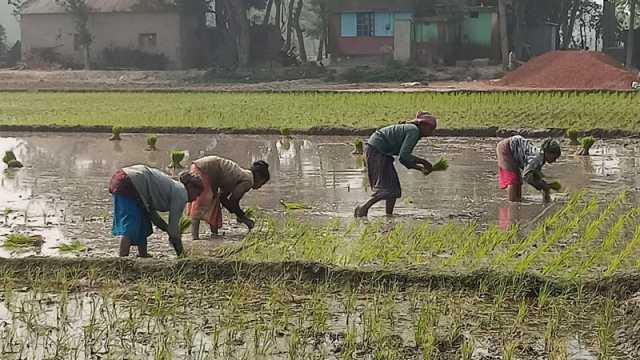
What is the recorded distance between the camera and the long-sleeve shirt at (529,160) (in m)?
8.85

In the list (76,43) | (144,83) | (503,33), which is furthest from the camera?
(76,43)

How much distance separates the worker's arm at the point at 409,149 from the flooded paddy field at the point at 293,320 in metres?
3.03

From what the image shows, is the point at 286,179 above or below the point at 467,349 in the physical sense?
below

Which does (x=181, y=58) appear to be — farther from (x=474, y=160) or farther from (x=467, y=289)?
(x=467, y=289)

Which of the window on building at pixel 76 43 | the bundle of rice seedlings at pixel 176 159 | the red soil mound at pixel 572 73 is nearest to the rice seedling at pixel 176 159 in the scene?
the bundle of rice seedlings at pixel 176 159

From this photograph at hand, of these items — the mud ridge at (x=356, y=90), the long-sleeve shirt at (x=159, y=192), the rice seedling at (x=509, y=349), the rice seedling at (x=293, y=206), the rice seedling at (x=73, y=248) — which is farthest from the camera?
the mud ridge at (x=356, y=90)

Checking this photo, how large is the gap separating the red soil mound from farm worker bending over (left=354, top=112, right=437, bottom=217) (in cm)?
2199

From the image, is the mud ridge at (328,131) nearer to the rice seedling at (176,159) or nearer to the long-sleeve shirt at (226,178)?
the rice seedling at (176,159)

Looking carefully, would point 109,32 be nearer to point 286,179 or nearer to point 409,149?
Answer: point 286,179

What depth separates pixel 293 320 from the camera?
5.19 m

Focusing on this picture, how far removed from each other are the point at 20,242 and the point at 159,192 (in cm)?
166

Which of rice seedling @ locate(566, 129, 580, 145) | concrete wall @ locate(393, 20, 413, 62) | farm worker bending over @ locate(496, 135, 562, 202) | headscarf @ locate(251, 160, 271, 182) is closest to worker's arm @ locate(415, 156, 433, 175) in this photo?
farm worker bending over @ locate(496, 135, 562, 202)

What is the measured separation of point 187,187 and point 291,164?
6657 mm

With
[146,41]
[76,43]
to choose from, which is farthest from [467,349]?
[76,43]
